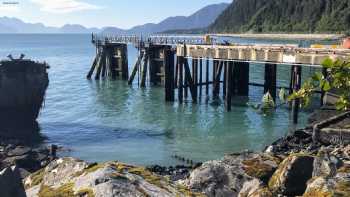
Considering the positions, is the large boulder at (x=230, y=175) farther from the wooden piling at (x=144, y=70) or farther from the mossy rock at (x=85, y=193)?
the wooden piling at (x=144, y=70)

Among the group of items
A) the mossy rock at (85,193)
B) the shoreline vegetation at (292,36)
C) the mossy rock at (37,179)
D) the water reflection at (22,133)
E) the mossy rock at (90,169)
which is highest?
the shoreline vegetation at (292,36)

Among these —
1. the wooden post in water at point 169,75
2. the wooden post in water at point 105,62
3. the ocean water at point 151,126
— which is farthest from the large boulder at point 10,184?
the wooden post in water at point 105,62

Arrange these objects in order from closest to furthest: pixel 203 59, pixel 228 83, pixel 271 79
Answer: pixel 228 83, pixel 271 79, pixel 203 59

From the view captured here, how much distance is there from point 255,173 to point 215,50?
2702 centimetres

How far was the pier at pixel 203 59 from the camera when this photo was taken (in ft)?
106

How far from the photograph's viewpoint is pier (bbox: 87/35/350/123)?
106ft

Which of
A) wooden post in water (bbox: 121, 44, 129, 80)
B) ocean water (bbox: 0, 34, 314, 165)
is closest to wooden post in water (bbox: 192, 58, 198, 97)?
ocean water (bbox: 0, 34, 314, 165)

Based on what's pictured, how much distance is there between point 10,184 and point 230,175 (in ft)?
20.1

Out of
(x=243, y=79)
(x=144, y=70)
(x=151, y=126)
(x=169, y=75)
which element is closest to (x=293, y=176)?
(x=151, y=126)

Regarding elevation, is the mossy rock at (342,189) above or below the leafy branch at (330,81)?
below

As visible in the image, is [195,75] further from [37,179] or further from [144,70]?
[37,179]

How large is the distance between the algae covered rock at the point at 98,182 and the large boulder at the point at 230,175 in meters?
3.55

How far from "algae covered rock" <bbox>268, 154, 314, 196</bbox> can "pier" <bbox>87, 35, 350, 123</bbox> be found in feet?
51.1

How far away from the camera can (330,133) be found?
21797 millimetres
